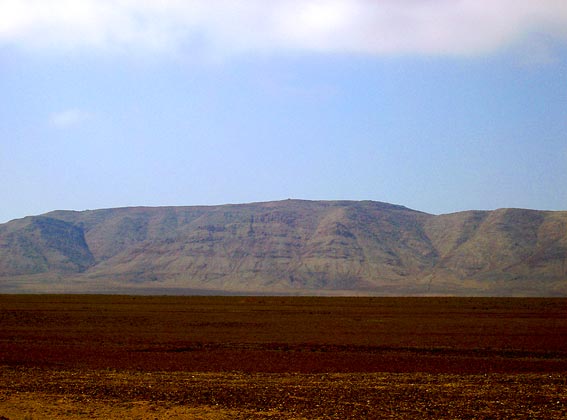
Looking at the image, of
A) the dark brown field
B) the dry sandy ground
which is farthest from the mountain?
the dry sandy ground

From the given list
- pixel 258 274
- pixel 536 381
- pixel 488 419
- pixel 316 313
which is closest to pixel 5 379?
pixel 488 419

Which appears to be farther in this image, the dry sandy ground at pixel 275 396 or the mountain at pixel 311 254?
the mountain at pixel 311 254

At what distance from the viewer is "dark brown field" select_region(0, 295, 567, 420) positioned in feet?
55.8

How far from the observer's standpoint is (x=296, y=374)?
949 inches

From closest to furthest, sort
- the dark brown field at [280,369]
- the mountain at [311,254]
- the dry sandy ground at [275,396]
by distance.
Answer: the dry sandy ground at [275,396] → the dark brown field at [280,369] → the mountain at [311,254]

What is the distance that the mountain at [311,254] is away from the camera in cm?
14462

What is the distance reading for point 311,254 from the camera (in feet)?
556

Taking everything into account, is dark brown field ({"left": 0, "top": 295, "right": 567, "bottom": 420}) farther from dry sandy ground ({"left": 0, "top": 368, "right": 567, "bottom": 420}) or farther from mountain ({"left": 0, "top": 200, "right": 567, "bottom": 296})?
mountain ({"left": 0, "top": 200, "right": 567, "bottom": 296})

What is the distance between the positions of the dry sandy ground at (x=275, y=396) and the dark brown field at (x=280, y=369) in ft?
0.10

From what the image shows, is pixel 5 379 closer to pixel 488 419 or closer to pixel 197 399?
pixel 197 399

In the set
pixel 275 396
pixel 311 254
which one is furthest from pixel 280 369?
pixel 311 254

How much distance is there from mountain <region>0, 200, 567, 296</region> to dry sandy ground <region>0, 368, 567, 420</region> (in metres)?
115

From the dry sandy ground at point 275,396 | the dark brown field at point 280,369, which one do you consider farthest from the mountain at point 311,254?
the dry sandy ground at point 275,396

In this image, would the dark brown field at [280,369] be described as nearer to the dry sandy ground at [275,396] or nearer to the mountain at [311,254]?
the dry sandy ground at [275,396]
